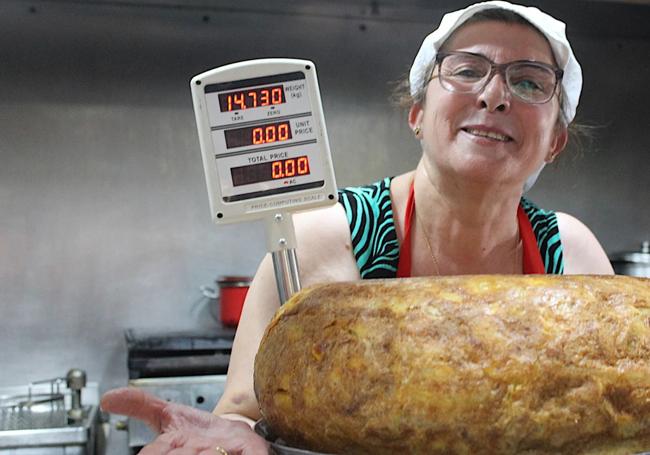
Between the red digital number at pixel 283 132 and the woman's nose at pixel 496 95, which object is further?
the woman's nose at pixel 496 95

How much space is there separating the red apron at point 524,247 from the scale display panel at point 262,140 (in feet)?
1.57

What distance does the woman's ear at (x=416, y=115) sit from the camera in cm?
131

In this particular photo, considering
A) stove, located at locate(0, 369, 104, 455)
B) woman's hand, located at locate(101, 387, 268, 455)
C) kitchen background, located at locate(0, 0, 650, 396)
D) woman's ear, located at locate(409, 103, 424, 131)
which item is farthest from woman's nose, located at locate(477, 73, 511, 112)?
kitchen background, located at locate(0, 0, 650, 396)

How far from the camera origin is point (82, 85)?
3152mm

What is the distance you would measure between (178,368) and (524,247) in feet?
5.10

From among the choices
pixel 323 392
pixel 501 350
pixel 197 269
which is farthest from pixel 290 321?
pixel 197 269

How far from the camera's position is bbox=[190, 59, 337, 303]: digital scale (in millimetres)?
798

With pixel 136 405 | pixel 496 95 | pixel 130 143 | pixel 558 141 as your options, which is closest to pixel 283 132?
pixel 136 405

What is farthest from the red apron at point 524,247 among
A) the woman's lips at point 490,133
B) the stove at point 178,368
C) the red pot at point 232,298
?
the red pot at point 232,298

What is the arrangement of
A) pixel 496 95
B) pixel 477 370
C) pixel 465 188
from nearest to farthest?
pixel 477 370, pixel 496 95, pixel 465 188

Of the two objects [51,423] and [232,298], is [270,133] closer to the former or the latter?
[51,423]

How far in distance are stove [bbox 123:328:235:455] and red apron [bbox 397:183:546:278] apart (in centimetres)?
142

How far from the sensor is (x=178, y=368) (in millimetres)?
2596

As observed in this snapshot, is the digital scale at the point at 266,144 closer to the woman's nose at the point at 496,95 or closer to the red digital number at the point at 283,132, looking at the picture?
the red digital number at the point at 283,132
